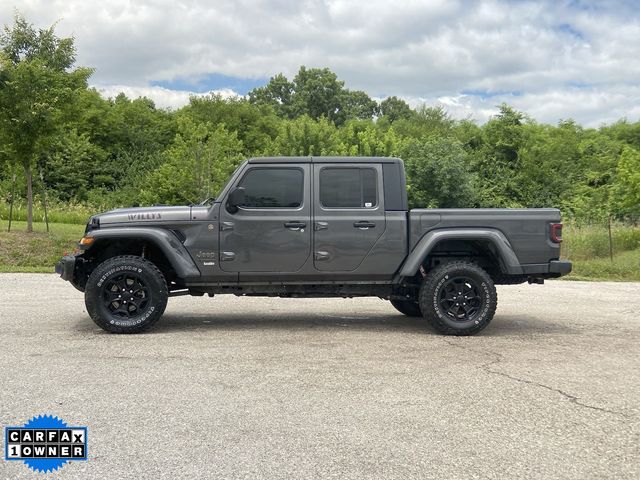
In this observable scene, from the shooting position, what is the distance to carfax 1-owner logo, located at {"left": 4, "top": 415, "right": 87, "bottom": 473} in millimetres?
3609

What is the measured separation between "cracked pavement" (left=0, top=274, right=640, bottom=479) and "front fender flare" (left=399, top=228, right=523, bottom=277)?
2.59 feet

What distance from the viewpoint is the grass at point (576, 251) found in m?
15.5

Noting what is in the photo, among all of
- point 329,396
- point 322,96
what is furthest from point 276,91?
point 329,396

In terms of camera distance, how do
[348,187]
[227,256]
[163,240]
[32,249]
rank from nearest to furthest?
[163,240], [227,256], [348,187], [32,249]

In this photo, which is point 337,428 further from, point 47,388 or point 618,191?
point 618,191

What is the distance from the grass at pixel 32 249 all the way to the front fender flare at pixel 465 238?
32.9ft

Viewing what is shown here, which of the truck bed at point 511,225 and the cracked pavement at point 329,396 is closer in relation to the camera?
the cracked pavement at point 329,396

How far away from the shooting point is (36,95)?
55.3ft

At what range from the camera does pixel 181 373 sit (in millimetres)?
5434

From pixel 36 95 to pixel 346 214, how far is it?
41.8 feet

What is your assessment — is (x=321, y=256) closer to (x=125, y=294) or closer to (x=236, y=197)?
(x=236, y=197)

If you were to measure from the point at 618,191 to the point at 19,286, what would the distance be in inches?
840

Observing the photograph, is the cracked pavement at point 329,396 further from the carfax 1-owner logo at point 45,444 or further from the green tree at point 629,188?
the green tree at point 629,188

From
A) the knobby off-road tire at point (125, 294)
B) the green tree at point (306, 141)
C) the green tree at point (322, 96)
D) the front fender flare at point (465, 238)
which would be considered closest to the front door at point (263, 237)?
the knobby off-road tire at point (125, 294)
